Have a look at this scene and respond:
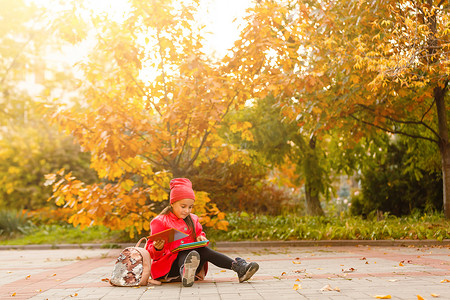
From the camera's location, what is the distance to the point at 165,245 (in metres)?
5.45

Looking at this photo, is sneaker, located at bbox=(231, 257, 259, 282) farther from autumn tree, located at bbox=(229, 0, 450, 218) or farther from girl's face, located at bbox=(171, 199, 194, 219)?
autumn tree, located at bbox=(229, 0, 450, 218)

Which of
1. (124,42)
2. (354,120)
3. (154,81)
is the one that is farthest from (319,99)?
(124,42)

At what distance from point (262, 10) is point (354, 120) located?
5295 mm

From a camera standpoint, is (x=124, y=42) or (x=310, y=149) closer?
(x=124, y=42)

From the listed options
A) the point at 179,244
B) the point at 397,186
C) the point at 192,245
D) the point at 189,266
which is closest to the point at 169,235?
the point at 179,244

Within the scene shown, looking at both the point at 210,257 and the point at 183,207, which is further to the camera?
the point at 183,207

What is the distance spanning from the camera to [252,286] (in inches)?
196

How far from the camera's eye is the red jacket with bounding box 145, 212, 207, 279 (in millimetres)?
5398

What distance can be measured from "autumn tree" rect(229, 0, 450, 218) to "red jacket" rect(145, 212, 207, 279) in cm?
379

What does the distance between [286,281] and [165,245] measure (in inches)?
57.9

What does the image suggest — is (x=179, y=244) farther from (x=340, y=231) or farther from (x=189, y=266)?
(x=340, y=231)

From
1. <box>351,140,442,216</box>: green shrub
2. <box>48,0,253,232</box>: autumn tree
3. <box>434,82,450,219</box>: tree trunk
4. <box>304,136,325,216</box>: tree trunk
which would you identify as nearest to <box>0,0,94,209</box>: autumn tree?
<box>304,136,325,216</box>: tree trunk

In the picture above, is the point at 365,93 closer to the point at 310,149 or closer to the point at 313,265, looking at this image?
the point at 310,149

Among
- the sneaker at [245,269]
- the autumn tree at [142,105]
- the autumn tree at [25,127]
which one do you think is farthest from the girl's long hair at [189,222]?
the autumn tree at [25,127]
